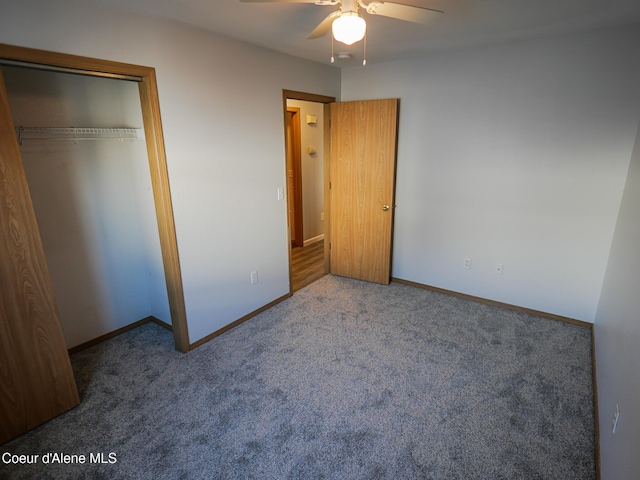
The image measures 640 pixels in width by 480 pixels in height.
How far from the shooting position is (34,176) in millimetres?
2414

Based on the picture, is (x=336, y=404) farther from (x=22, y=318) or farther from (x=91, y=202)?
(x=91, y=202)

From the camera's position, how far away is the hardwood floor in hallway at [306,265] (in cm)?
418

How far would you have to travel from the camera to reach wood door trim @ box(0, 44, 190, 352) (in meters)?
1.80

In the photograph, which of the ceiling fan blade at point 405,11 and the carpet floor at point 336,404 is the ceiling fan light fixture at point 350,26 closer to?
the ceiling fan blade at point 405,11

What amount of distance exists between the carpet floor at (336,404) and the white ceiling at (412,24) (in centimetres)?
227

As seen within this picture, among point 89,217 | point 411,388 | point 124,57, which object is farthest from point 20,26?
point 411,388

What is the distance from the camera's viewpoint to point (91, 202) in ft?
8.98

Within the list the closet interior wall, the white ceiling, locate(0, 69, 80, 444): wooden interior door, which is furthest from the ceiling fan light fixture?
the closet interior wall

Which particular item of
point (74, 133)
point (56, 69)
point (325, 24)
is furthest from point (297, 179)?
point (56, 69)

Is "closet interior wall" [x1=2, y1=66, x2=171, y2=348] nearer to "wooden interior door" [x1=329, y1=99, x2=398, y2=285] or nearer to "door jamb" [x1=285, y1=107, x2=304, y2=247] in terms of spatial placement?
"wooden interior door" [x1=329, y1=99, x2=398, y2=285]

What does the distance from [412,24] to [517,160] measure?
1575 mm

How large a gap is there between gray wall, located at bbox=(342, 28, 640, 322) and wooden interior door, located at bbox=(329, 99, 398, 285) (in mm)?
175

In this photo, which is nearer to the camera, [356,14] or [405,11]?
[356,14]

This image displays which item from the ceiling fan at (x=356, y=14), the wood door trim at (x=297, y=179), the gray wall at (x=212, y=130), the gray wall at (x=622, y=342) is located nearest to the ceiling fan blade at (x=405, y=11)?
the ceiling fan at (x=356, y=14)
